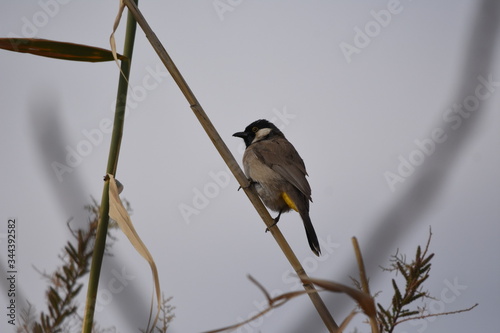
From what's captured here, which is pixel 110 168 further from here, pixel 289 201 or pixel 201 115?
pixel 289 201

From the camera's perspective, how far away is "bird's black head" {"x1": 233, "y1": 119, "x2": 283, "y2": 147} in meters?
5.65

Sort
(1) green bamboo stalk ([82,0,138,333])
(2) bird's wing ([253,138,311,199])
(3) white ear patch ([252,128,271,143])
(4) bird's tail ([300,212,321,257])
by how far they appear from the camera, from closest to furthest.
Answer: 1. (1) green bamboo stalk ([82,0,138,333])
2. (4) bird's tail ([300,212,321,257])
3. (2) bird's wing ([253,138,311,199])
4. (3) white ear patch ([252,128,271,143])

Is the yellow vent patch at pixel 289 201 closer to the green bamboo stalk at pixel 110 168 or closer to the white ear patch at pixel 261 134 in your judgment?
the white ear patch at pixel 261 134

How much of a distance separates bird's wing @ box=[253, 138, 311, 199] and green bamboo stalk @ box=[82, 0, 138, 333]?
2.87 m

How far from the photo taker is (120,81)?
1.77 m

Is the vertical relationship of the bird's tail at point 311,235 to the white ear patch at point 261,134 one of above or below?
below

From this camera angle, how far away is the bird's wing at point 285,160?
15.5 feet

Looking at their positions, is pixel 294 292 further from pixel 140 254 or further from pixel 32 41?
pixel 32 41

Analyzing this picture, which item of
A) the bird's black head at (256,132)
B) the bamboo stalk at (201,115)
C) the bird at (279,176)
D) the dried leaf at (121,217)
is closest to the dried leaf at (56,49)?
the bamboo stalk at (201,115)

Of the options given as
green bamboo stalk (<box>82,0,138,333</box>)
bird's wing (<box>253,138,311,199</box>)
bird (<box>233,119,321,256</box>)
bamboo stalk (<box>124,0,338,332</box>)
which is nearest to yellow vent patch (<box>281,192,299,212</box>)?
bird (<box>233,119,321,256</box>)

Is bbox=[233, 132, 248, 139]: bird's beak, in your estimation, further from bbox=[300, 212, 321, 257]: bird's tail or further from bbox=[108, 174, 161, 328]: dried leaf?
bbox=[108, 174, 161, 328]: dried leaf

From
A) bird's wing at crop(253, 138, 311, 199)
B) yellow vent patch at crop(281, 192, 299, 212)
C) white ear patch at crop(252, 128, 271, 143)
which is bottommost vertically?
yellow vent patch at crop(281, 192, 299, 212)

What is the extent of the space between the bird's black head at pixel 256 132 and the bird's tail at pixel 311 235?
4.49ft

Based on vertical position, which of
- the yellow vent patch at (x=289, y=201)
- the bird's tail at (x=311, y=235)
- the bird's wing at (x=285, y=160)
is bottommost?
the bird's tail at (x=311, y=235)
